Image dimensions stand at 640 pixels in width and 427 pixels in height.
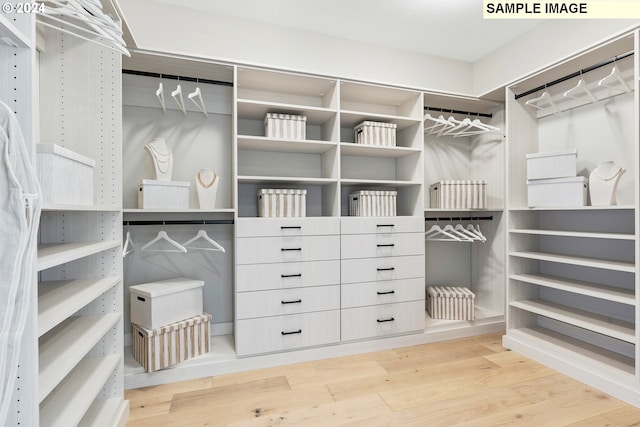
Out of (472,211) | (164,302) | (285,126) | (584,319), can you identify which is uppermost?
(285,126)

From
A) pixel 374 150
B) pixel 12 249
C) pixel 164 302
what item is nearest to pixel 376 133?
pixel 374 150

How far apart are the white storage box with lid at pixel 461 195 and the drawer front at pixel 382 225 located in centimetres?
38

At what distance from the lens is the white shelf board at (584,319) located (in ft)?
6.25

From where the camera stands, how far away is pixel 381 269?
2.52m

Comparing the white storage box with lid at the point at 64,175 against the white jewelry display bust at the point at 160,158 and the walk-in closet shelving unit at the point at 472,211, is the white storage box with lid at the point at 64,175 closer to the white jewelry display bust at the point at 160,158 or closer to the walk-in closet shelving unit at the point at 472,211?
the white jewelry display bust at the point at 160,158

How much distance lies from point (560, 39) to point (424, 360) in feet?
8.91

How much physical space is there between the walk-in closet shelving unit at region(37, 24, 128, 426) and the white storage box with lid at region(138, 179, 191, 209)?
41 centimetres

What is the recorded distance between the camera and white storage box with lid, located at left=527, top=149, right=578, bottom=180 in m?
2.19

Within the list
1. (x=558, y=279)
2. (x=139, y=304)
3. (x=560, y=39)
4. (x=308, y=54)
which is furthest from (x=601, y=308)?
(x=139, y=304)

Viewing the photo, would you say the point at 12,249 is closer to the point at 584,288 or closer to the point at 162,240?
the point at 162,240

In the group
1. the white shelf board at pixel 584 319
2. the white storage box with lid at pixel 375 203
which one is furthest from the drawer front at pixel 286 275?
the white shelf board at pixel 584 319

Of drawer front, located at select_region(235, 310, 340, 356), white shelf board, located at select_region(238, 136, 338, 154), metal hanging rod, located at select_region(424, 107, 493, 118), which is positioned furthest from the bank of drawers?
metal hanging rod, located at select_region(424, 107, 493, 118)

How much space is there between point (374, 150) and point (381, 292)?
45.7 inches

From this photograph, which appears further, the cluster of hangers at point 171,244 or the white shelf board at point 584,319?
the cluster of hangers at point 171,244
